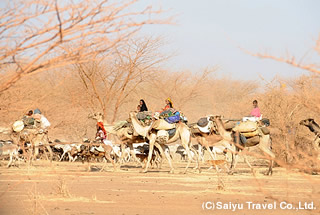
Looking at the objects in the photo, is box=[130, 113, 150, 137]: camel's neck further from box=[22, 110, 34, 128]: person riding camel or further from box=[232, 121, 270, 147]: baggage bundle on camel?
box=[22, 110, 34, 128]: person riding camel

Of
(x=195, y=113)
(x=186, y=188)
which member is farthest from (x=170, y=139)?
(x=195, y=113)

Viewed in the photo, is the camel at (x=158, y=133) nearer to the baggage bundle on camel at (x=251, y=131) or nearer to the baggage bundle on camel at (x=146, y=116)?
the baggage bundle on camel at (x=146, y=116)

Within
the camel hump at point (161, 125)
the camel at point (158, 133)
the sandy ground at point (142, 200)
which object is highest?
the sandy ground at point (142, 200)

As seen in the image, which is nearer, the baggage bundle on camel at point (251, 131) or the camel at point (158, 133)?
the baggage bundle on camel at point (251, 131)

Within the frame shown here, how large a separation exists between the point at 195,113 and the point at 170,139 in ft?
153

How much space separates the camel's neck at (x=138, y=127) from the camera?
2228cm

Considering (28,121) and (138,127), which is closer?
(138,127)

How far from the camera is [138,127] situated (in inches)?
884

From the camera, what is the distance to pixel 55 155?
1398 inches

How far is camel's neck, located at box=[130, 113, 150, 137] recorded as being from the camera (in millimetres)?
22281

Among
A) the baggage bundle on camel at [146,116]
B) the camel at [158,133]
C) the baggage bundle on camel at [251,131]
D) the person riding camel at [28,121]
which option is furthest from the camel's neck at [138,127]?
the person riding camel at [28,121]

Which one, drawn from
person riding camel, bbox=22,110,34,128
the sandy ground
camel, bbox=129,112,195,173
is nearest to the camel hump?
camel, bbox=129,112,195,173

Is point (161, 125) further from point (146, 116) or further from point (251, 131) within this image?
point (251, 131)

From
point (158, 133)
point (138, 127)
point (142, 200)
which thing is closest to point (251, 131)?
point (158, 133)
